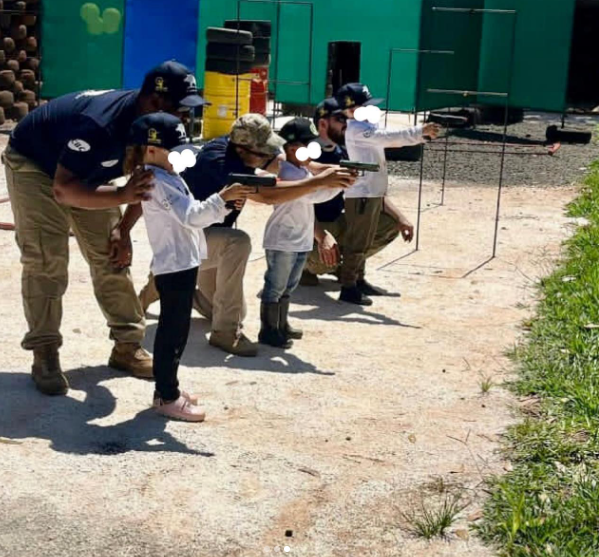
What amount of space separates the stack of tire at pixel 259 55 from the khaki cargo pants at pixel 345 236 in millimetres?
9058

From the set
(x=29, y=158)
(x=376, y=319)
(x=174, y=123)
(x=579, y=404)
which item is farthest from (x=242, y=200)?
(x=376, y=319)

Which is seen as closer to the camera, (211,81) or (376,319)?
(376,319)

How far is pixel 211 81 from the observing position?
15.8 metres

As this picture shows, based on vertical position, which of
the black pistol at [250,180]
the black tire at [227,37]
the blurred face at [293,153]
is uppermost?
the black tire at [227,37]

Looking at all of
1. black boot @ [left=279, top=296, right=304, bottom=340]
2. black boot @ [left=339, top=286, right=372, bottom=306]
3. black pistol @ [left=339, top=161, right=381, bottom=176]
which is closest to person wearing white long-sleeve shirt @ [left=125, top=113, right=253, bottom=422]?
black pistol @ [left=339, top=161, right=381, bottom=176]

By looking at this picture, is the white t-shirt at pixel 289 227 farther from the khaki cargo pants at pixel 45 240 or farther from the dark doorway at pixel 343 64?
the dark doorway at pixel 343 64

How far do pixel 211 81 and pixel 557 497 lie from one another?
1198 cm

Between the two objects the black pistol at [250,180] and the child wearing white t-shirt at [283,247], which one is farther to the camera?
the child wearing white t-shirt at [283,247]

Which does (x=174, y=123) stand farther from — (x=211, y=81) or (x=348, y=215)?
(x=211, y=81)

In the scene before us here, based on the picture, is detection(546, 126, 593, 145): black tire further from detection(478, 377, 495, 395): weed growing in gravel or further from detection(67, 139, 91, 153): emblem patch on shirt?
detection(67, 139, 91, 153): emblem patch on shirt

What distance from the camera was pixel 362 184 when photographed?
7.91 m

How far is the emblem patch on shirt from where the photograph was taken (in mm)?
5234

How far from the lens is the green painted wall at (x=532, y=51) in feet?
61.2

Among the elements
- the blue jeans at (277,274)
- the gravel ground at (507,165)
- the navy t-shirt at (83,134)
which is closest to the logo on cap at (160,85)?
the navy t-shirt at (83,134)
